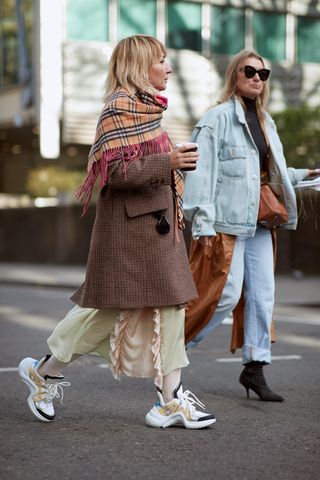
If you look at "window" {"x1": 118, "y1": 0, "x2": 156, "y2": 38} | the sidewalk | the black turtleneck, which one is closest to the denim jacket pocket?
the black turtleneck

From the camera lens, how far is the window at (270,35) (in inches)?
1164

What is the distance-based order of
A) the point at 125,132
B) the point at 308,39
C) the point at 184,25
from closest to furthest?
the point at 125,132
the point at 184,25
the point at 308,39

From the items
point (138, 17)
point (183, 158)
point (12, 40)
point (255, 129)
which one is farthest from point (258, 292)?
point (12, 40)

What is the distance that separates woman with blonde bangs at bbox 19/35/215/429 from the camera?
4918 mm

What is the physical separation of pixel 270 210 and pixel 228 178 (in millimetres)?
299

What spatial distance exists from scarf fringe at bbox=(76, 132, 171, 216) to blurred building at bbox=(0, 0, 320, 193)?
22.5m

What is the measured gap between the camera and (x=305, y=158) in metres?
22.7

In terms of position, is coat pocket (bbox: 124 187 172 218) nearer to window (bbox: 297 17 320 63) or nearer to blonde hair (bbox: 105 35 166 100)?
blonde hair (bbox: 105 35 166 100)

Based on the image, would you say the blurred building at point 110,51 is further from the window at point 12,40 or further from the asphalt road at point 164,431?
the asphalt road at point 164,431

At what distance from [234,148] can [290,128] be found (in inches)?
678

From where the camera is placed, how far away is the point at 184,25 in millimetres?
28703

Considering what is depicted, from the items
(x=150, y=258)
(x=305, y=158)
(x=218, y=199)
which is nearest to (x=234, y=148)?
(x=218, y=199)

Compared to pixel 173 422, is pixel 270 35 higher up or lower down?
higher up

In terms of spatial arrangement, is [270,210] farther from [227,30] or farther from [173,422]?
[227,30]
